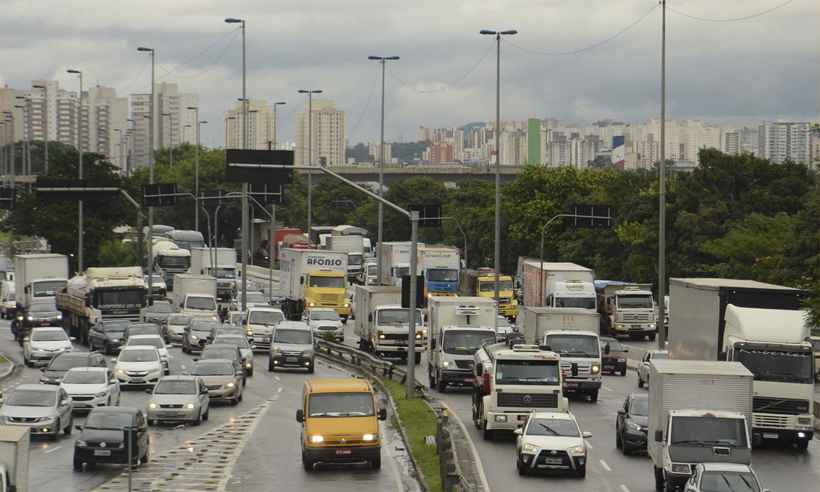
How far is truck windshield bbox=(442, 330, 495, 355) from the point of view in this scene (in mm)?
48688

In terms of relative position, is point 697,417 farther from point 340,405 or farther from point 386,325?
point 386,325

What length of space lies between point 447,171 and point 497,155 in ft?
403

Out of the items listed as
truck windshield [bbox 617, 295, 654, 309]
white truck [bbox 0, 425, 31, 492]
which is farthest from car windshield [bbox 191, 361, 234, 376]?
truck windshield [bbox 617, 295, 654, 309]

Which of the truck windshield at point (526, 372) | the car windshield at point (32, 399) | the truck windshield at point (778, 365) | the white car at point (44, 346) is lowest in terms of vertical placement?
the white car at point (44, 346)

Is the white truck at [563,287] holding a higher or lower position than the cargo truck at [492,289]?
higher

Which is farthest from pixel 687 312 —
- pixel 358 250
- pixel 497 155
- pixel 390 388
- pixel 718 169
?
pixel 358 250

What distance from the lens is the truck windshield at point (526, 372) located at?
3812cm

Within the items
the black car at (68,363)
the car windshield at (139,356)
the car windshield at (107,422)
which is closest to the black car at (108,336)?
the car windshield at (139,356)

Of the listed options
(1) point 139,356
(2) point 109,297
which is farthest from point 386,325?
(2) point 109,297

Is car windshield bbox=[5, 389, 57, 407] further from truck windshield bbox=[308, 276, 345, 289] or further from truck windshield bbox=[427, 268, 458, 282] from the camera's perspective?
truck windshield bbox=[427, 268, 458, 282]

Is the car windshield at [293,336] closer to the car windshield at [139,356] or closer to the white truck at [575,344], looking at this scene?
the car windshield at [139,356]

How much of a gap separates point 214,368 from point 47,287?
1508 inches

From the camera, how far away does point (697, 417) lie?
1193 inches

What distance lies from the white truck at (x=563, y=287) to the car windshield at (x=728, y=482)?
44577 millimetres
